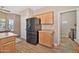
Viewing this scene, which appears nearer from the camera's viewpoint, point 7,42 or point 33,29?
point 7,42

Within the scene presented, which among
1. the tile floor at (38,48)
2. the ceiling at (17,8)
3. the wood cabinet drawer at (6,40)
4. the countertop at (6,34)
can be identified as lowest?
the tile floor at (38,48)

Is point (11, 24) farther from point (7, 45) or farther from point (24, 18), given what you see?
point (7, 45)

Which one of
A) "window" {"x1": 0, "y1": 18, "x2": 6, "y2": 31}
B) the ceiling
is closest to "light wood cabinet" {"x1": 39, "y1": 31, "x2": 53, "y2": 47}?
the ceiling

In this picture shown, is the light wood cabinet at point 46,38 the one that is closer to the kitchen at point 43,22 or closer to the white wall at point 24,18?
the kitchen at point 43,22

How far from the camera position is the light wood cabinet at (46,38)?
2092mm

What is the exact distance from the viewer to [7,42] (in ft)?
6.68

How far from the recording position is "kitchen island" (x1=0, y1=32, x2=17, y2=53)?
2.00 metres

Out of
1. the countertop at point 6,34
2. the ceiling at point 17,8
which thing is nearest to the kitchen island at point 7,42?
the countertop at point 6,34

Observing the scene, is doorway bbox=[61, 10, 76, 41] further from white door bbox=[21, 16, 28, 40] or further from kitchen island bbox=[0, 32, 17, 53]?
kitchen island bbox=[0, 32, 17, 53]

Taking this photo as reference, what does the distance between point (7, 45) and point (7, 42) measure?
48mm

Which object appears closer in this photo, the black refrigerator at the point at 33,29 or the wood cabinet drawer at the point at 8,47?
the wood cabinet drawer at the point at 8,47

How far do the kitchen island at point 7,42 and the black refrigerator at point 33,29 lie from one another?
24 cm

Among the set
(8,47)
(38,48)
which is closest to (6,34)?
(8,47)
